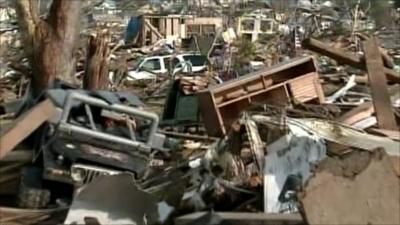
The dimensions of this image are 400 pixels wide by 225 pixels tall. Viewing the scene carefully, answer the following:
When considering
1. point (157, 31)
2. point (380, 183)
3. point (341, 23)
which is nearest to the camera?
point (380, 183)

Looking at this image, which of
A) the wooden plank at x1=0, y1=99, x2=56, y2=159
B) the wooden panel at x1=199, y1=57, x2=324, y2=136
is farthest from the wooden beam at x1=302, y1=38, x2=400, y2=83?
the wooden plank at x1=0, y1=99, x2=56, y2=159

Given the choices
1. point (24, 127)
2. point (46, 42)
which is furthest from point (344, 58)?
point (46, 42)

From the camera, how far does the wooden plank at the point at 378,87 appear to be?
760cm

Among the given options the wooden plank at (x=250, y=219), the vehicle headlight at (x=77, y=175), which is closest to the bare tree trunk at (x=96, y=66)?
the vehicle headlight at (x=77, y=175)

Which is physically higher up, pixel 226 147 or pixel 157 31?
pixel 226 147

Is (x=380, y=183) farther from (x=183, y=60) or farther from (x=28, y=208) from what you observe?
(x=183, y=60)

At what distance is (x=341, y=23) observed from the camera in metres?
28.3

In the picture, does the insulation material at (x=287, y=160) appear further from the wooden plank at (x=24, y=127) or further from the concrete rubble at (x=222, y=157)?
the wooden plank at (x=24, y=127)

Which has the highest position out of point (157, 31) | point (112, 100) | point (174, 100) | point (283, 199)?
point (112, 100)

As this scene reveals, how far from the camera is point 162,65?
23.3 m

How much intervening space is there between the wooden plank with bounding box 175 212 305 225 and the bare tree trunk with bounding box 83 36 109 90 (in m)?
5.32

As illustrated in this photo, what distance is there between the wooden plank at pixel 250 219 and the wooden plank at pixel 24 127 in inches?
66.9

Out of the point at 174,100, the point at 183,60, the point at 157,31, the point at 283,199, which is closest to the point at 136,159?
the point at 283,199

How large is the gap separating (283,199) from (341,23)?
23.0 metres
